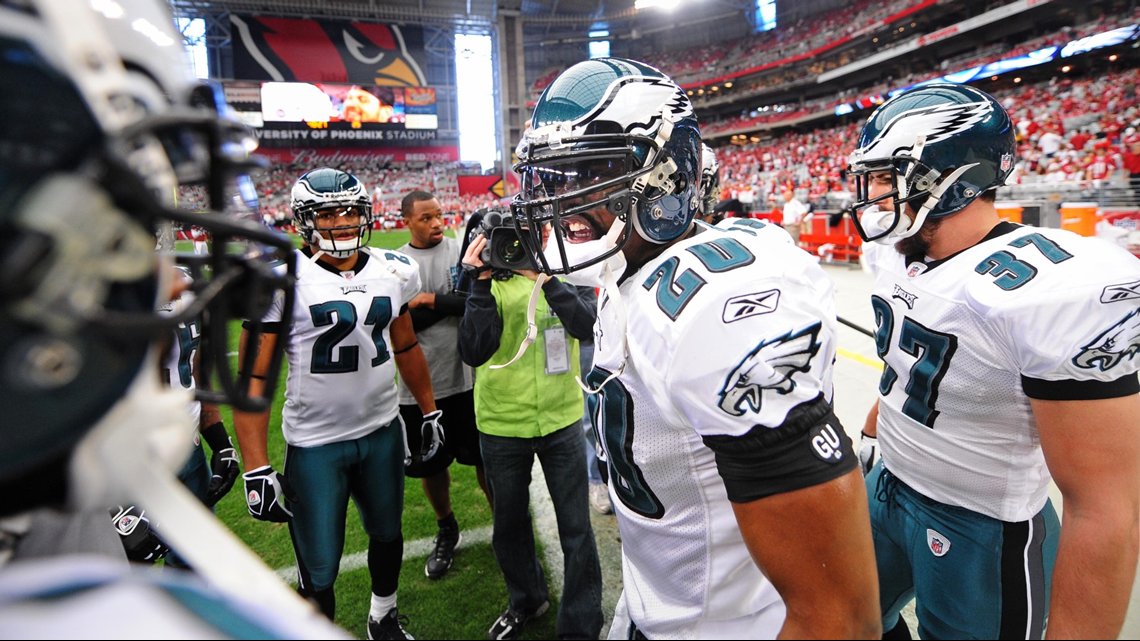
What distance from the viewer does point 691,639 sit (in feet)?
4.33

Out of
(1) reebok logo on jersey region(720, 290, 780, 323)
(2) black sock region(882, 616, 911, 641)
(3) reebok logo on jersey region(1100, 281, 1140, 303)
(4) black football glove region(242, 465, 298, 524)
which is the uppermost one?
(1) reebok logo on jersey region(720, 290, 780, 323)

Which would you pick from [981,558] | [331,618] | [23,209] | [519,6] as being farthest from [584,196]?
[519,6]

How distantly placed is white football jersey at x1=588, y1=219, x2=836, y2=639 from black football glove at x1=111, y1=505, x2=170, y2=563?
2213 millimetres

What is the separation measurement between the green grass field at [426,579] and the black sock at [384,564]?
303mm

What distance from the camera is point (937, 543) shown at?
180 cm

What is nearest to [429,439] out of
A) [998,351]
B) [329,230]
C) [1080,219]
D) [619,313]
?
[329,230]

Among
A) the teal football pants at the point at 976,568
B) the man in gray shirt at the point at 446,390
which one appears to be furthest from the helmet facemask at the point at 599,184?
the man in gray shirt at the point at 446,390

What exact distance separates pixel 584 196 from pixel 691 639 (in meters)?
1.09

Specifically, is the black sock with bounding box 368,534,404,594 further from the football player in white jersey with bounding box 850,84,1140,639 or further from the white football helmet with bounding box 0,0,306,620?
the white football helmet with bounding box 0,0,306,620

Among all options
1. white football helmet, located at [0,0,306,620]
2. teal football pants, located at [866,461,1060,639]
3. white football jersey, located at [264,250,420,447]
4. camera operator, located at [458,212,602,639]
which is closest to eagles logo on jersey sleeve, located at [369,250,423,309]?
white football jersey, located at [264,250,420,447]

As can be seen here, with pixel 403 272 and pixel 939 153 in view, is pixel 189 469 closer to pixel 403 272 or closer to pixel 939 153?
pixel 403 272

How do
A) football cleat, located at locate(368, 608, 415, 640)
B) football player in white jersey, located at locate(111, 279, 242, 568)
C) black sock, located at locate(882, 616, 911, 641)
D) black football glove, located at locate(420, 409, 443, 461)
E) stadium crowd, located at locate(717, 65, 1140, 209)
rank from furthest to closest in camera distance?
stadium crowd, located at locate(717, 65, 1140, 209) < black football glove, located at locate(420, 409, 443, 461) < football cleat, located at locate(368, 608, 415, 640) < football player in white jersey, located at locate(111, 279, 242, 568) < black sock, located at locate(882, 616, 911, 641)

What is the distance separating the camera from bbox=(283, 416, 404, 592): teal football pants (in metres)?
2.48

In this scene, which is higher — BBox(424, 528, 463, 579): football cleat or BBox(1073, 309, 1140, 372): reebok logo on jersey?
BBox(1073, 309, 1140, 372): reebok logo on jersey
